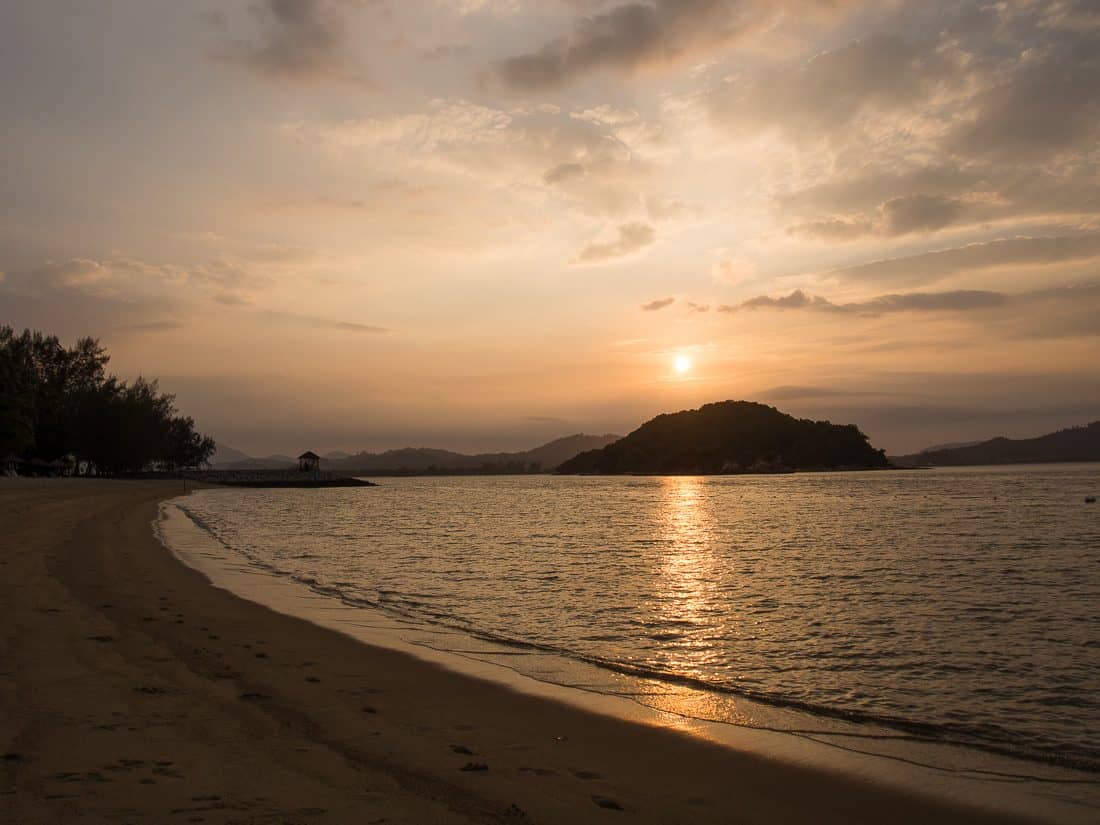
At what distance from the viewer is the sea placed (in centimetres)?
955

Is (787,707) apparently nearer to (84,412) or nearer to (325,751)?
(325,751)

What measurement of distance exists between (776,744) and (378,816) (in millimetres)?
4799

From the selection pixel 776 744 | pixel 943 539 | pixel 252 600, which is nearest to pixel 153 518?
pixel 252 600

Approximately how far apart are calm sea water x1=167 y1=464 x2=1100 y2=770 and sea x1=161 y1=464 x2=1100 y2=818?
58 millimetres

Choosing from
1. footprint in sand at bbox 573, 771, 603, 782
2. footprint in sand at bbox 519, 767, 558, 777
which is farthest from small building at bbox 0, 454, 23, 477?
footprint in sand at bbox 573, 771, 603, 782

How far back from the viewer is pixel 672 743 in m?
8.24

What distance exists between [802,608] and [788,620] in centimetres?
162

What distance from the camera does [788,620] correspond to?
16297 millimetres

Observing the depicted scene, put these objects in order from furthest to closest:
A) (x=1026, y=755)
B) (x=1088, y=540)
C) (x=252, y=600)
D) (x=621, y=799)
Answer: (x=1088, y=540) < (x=252, y=600) < (x=1026, y=755) < (x=621, y=799)

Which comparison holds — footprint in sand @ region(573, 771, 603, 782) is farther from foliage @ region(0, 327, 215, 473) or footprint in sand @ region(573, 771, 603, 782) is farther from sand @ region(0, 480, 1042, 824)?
foliage @ region(0, 327, 215, 473)

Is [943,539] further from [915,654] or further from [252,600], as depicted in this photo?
[252,600]

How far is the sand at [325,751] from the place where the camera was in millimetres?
5625

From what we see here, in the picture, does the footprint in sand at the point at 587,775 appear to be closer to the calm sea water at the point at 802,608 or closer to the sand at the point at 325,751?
the sand at the point at 325,751

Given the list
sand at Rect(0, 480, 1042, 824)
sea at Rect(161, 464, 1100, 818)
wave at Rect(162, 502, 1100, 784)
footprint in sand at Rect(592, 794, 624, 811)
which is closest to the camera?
sand at Rect(0, 480, 1042, 824)
